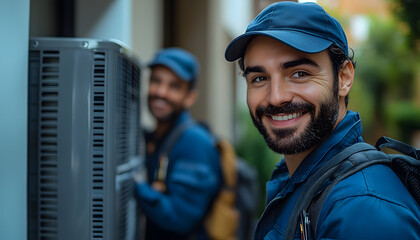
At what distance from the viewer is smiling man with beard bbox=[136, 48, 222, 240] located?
2.92 meters

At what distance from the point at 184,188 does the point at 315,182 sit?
1769 millimetres

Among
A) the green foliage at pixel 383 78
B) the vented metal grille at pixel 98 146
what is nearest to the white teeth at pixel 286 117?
the vented metal grille at pixel 98 146

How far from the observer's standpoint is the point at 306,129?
1462 mm

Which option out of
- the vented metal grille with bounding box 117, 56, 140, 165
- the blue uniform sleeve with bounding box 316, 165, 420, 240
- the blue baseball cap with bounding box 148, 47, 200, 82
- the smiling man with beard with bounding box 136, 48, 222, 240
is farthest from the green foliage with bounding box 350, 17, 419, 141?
the blue uniform sleeve with bounding box 316, 165, 420, 240

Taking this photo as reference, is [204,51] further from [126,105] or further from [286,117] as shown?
[286,117]

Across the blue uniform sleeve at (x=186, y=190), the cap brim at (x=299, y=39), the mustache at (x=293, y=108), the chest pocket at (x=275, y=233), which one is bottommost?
the blue uniform sleeve at (x=186, y=190)

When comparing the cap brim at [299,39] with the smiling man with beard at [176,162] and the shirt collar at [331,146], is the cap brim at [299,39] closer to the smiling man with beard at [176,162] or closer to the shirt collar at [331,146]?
the shirt collar at [331,146]

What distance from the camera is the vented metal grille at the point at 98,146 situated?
1.71m

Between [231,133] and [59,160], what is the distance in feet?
29.1

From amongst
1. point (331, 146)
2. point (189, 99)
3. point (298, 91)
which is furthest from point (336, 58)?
point (189, 99)

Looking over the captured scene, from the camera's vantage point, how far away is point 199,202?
3.08 m

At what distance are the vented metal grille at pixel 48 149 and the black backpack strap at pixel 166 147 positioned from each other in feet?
4.68

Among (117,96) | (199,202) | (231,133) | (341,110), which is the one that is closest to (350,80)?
(341,110)

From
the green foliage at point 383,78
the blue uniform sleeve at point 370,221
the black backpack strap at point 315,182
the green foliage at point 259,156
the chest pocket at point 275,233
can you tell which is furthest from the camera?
the green foliage at point 383,78
